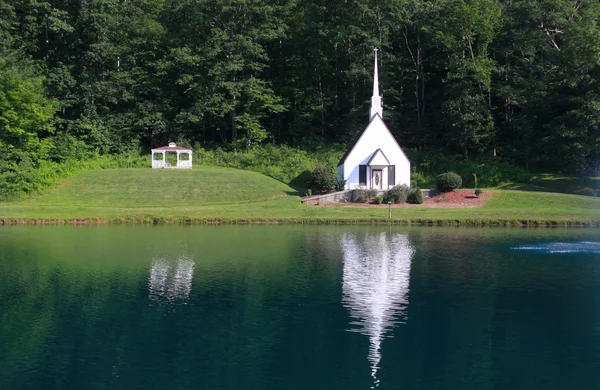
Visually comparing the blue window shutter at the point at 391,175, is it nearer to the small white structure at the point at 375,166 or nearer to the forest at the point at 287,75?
the small white structure at the point at 375,166

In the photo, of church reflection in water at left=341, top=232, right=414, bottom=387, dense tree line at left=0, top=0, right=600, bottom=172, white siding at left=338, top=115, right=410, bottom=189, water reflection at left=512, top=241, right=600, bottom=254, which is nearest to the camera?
church reflection in water at left=341, top=232, right=414, bottom=387

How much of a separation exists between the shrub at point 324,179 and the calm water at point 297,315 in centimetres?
2041

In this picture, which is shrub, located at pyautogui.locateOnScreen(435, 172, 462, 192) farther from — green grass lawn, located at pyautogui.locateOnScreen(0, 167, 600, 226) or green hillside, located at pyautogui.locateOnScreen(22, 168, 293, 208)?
green hillside, located at pyautogui.locateOnScreen(22, 168, 293, 208)

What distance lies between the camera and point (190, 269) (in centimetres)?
2602

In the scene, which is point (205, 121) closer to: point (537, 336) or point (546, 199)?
point (546, 199)

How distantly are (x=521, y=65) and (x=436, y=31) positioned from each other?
10474 millimetres

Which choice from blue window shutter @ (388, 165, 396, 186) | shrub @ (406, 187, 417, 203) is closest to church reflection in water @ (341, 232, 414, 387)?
shrub @ (406, 187, 417, 203)

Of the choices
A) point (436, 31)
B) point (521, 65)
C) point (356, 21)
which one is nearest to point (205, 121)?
point (356, 21)

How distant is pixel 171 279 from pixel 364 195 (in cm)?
2879

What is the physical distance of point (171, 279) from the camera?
78.7ft

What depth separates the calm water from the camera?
1450cm

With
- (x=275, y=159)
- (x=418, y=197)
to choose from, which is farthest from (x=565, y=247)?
(x=275, y=159)

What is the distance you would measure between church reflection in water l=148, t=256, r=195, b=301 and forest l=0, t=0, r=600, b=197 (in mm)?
36167

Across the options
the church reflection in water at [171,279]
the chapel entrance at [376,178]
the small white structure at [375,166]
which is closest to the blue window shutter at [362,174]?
the small white structure at [375,166]
